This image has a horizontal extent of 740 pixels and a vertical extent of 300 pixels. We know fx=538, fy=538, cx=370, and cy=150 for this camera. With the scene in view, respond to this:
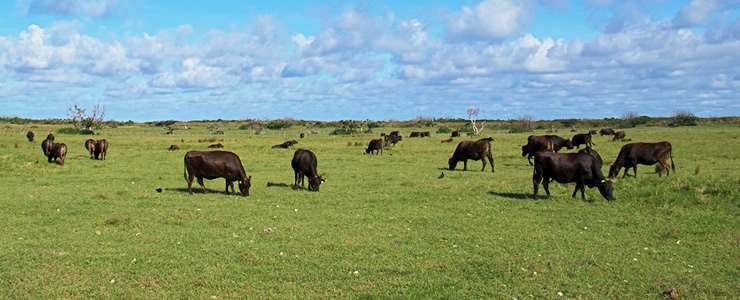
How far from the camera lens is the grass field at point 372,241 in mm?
7645

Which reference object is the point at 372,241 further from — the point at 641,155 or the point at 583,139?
the point at 583,139

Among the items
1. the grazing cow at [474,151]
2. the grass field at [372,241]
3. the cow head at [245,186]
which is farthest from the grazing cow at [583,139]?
the cow head at [245,186]

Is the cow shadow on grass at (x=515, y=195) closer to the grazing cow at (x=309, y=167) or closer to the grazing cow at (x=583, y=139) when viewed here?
the grazing cow at (x=309, y=167)

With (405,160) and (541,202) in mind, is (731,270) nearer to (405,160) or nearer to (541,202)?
(541,202)

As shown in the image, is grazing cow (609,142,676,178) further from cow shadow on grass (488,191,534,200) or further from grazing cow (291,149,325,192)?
grazing cow (291,149,325,192)

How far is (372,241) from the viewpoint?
33.7 feet

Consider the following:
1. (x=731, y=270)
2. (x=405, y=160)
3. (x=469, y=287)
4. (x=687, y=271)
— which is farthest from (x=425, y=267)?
(x=405, y=160)

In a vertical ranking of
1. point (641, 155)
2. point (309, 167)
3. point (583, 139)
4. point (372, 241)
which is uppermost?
point (583, 139)

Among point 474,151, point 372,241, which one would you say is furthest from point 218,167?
point 474,151

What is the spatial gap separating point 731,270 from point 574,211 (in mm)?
4932

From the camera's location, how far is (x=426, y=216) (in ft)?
42.2

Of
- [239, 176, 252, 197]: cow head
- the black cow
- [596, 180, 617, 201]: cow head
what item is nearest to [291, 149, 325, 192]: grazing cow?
[239, 176, 252, 197]: cow head

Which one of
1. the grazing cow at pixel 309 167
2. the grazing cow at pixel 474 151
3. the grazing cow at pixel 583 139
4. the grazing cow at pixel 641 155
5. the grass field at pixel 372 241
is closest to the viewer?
the grass field at pixel 372 241

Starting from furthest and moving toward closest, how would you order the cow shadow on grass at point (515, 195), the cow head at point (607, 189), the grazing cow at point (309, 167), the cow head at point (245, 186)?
the grazing cow at point (309, 167) → the cow head at point (245, 186) → the cow shadow on grass at point (515, 195) → the cow head at point (607, 189)
